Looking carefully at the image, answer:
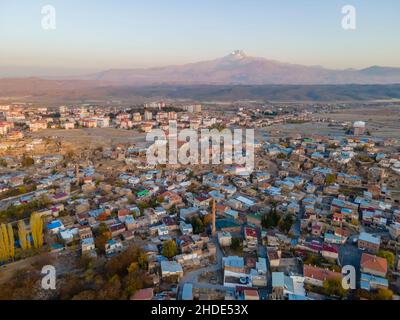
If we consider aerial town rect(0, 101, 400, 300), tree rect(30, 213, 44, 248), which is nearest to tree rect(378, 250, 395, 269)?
aerial town rect(0, 101, 400, 300)

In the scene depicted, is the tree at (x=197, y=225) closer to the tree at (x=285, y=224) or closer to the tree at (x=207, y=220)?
the tree at (x=207, y=220)

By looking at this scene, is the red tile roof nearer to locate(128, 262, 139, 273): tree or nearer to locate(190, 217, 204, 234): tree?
locate(190, 217, 204, 234): tree

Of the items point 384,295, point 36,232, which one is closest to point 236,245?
point 384,295

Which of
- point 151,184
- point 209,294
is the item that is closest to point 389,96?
point 151,184

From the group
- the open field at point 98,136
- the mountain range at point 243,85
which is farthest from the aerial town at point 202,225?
the mountain range at point 243,85

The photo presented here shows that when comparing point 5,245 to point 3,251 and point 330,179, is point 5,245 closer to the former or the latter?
point 3,251

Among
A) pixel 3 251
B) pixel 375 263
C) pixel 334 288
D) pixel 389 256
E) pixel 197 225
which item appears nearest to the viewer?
pixel 334 288
